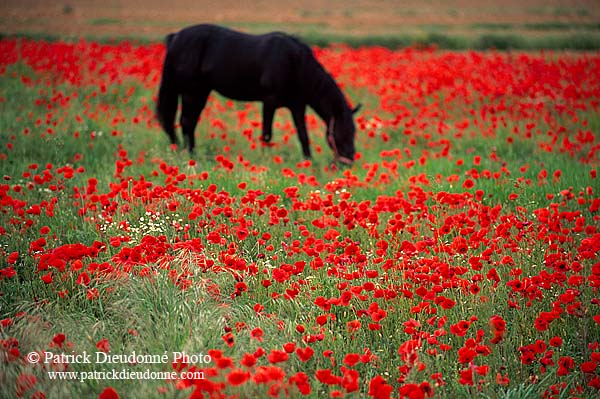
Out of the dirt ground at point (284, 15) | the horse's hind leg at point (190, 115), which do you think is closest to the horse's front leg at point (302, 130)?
the horse's hind leg at point (190, 115)

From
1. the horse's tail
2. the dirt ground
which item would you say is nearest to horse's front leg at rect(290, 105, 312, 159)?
the horse's tail

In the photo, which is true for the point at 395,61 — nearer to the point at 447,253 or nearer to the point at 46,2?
the point at 447,253

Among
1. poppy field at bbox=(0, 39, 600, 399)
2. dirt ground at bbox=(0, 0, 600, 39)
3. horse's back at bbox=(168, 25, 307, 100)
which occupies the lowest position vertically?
poppy field at bbox=(0, 39, 600, 399)

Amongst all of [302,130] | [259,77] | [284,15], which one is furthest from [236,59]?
[284,15]

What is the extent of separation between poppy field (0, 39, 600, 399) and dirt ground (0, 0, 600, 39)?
70.7 feet

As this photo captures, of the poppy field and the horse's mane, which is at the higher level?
the horse's mane

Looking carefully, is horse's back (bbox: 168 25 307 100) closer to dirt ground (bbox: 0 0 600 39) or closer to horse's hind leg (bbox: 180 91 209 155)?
horse's hind leg (bbox: 180 91 209 155)

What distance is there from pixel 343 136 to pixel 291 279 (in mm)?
4626

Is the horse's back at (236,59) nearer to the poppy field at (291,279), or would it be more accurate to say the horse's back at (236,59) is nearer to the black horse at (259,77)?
the black horse at (259,77)

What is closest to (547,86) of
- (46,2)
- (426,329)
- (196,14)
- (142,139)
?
(142,139)

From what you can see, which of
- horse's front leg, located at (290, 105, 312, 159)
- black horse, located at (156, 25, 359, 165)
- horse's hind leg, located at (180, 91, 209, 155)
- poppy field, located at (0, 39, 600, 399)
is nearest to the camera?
poppy field, located at (0, 39, 600, 399)

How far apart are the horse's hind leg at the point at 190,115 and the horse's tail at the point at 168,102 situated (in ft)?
0.68

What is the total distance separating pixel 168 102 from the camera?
9.34 m

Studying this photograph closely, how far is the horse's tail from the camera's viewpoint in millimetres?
9281
